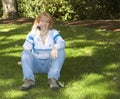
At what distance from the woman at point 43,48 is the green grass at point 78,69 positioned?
316mm

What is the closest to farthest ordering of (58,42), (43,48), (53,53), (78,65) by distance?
(53,53), (58,42), (43,48), (78,65)

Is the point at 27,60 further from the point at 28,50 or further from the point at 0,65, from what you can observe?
the point at 0,65

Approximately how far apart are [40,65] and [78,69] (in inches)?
38.2

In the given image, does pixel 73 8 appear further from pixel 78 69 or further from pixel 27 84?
pixel 27 84

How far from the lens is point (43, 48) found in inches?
270

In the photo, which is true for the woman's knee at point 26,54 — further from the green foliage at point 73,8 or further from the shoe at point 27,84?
the green foliage at point 73,8

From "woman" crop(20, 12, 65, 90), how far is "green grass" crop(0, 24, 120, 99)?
0.32m

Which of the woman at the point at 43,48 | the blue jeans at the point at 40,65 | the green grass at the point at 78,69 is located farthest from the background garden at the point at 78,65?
the woman at the point at 43,48

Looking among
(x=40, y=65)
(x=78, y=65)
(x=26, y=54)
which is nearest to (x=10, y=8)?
(x=78, y=65)

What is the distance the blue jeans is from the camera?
6520mm

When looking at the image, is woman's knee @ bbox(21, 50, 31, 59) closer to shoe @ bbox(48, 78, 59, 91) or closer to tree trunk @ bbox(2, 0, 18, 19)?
shoe @ bbox(48, 78, 59, 91)

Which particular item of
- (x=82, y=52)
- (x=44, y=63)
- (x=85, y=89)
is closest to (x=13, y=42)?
(x=82, y=52)

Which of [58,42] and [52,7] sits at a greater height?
[58,42]

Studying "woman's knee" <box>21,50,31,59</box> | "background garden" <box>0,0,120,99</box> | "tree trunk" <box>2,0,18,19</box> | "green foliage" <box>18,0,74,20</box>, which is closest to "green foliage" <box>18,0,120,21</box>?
"green foliage" <box>18,0,74,20</box>
